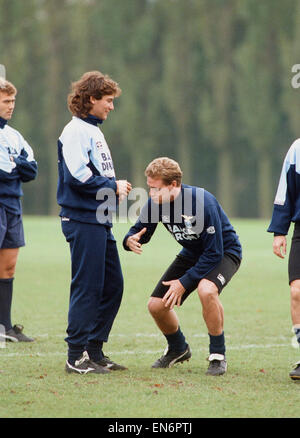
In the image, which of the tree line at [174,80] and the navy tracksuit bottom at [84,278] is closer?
the navy tracksuit bottom at [84,278]

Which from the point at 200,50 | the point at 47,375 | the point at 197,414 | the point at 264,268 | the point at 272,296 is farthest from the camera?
the point at 200,50

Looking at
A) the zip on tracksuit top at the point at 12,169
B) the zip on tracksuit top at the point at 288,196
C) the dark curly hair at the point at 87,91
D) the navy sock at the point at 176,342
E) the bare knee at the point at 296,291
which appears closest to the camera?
the bare knee at the point at 296,291

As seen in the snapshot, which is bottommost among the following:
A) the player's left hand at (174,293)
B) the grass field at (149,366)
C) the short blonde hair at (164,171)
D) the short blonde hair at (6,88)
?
the grass field at (149,366)

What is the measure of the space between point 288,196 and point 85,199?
4.59 feet

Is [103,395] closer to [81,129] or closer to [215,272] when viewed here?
[215,272]

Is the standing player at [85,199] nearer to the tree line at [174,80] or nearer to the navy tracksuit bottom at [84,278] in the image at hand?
the navy tracksuit bottom at [84,278]

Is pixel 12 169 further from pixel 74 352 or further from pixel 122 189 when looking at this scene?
pixel 74 352

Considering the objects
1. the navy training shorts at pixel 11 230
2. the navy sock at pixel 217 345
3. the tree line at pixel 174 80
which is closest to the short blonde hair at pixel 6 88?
the navy training shorts at pixel 11 230

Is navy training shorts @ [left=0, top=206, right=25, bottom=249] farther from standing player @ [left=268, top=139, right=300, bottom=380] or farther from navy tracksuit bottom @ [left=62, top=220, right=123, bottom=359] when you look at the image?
standing player @ [left=268, top=139, right=300, bottom=380]

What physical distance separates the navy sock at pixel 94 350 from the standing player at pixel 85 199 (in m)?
0.15

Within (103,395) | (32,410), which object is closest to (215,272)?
(103,395)

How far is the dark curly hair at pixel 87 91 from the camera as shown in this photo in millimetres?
5840

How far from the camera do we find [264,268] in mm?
14172

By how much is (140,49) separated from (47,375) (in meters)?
45.6
